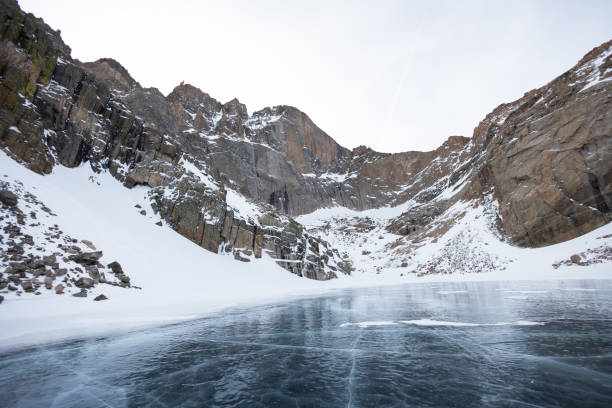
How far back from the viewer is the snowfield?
1373 centimetres

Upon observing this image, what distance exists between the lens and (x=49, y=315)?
14219 mm

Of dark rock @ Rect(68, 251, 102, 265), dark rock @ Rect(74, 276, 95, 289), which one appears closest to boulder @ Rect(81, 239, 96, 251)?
dark rock @ Rect(68, 251, 102, 265)

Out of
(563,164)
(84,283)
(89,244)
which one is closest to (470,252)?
(563,164)

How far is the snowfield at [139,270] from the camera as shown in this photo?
540 inches

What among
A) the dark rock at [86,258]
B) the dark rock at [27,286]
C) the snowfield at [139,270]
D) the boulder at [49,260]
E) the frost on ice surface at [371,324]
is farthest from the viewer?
the dark rock at [86,258]

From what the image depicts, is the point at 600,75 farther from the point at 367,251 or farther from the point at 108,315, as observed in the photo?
the point at 108,315

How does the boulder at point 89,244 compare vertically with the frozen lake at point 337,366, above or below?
above

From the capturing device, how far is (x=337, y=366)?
7508mm

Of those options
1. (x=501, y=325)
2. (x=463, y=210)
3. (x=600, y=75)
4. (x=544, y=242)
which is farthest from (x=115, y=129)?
(x=600, y=75)

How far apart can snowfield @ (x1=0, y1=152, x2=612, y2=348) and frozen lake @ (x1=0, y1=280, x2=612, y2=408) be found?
464 centimetres

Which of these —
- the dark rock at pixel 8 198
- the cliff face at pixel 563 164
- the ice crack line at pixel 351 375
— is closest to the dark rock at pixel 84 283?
the dark rock at pixel 8 198

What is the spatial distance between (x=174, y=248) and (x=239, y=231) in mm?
12119

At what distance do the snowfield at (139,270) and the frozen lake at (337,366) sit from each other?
15.2 feet

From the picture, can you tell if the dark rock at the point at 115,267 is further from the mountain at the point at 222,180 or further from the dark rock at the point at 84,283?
the dark rock at the point at 84,283
